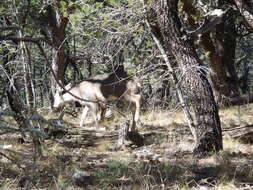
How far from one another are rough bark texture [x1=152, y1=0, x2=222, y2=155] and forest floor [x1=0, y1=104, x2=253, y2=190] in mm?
324

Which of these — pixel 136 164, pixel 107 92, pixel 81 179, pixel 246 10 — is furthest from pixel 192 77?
pixel 107 92

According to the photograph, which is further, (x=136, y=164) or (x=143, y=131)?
(x=143, y=131)

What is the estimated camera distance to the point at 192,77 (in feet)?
24.0

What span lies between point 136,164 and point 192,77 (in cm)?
171

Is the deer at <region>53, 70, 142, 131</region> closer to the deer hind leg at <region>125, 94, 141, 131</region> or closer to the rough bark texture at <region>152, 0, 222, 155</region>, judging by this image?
the deer hind leg at <region>125, 94, 141, 131</region>

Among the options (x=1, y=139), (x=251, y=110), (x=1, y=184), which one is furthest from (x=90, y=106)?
(x=1, y=184)

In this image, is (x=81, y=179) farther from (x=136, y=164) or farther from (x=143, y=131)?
(x=143, y=131)

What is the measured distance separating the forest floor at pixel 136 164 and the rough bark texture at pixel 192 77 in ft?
1.06

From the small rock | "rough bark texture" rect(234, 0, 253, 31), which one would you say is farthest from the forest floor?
"rough bark texture" rect(234, 0, 253, 31)

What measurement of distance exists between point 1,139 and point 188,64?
4.53m

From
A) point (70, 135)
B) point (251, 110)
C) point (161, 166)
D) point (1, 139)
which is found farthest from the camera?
point (251, 110)

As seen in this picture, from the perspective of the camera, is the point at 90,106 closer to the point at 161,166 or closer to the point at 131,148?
the point at 131,148

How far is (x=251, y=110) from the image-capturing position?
11.5m

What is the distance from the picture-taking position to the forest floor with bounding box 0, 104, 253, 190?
19.8ft
